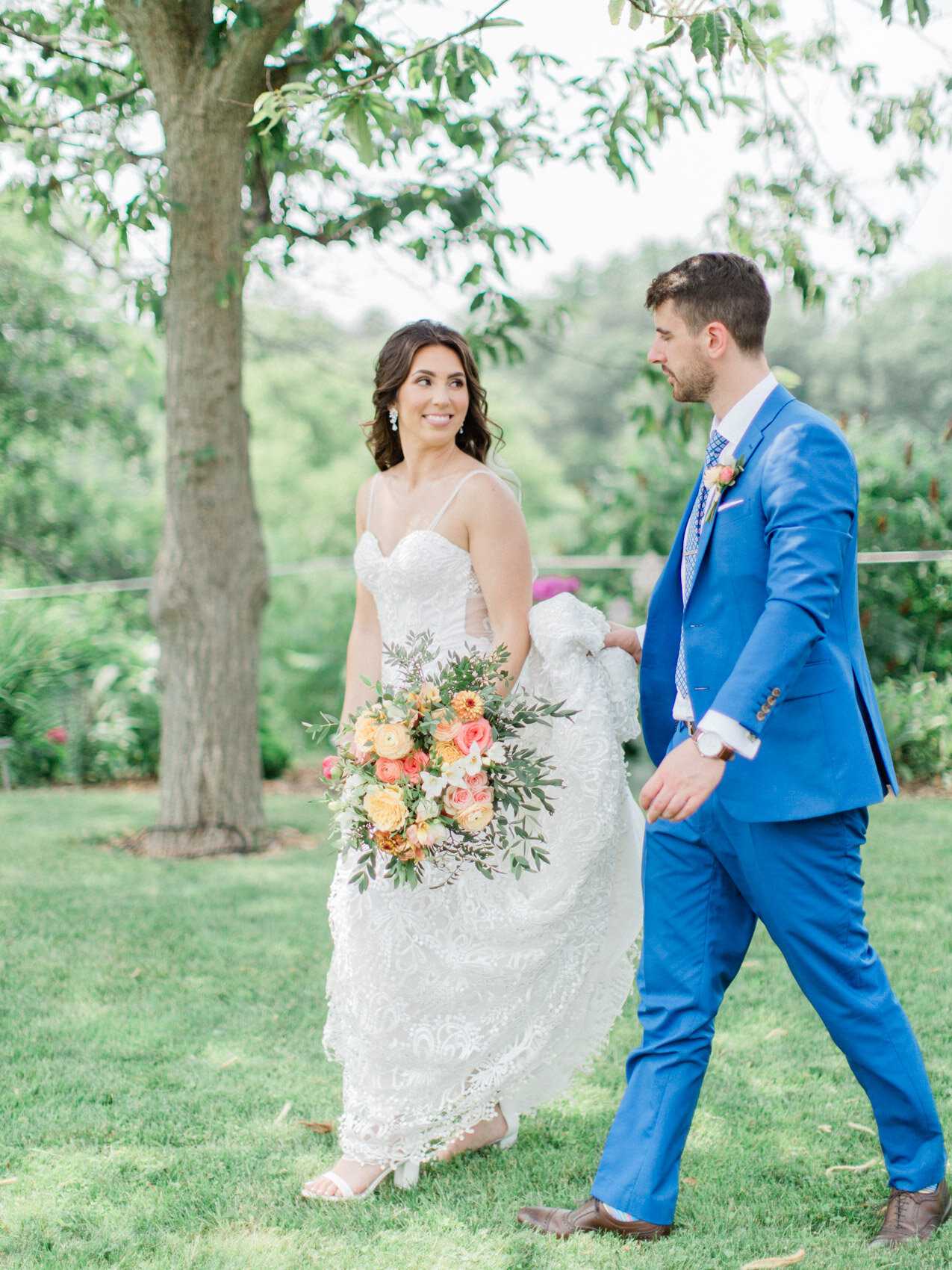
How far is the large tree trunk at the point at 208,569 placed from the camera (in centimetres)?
588

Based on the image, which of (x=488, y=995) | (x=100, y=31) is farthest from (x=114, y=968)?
(x=100, y=31)

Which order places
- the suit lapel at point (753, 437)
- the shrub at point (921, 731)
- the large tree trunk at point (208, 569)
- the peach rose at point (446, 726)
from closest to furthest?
the suit lapel at point (753, 437), the peach rose at point (446, 726), the large tree trunk at point (208, 569), the shrub at point (921, 731)

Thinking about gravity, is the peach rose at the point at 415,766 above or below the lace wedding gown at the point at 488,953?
above

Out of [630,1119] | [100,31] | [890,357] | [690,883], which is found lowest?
[630,1119]

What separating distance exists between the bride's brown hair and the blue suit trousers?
1.13 metres

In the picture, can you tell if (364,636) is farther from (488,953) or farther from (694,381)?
(694,381)

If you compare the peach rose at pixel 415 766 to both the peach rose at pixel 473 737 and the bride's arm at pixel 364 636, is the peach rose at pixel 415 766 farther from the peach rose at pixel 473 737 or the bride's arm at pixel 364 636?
the bride's arm at pixel 364 636

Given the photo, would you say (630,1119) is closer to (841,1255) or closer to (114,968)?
(841,1255)

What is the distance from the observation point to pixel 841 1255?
2359mm

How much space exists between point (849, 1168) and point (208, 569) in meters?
4.43

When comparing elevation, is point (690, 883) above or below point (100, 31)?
below

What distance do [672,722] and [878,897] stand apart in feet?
9.50

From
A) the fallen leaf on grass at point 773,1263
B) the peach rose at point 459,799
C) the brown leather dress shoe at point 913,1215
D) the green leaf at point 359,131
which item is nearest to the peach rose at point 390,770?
the peach rose at point 459,799

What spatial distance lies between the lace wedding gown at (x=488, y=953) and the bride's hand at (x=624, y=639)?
0.04 m
